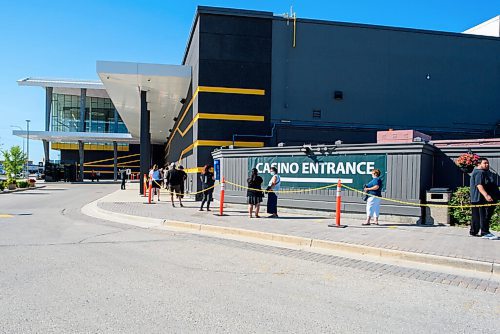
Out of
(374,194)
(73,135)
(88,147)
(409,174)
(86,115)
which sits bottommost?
(374,194)

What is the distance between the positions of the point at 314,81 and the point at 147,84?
9.08 metres

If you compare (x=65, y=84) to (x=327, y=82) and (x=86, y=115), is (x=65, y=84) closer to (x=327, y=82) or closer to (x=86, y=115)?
(x=86, y=115)

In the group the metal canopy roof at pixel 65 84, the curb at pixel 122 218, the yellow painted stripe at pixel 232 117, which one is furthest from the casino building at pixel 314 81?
the metal canopy roof at pixel 65 84

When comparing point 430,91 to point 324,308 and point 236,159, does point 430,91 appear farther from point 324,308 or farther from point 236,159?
point 324,308

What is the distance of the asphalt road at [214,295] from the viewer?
175 inches

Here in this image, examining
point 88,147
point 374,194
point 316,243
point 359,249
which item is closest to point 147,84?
point 374,194

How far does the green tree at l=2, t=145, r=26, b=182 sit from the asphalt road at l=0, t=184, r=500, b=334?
28.5 m

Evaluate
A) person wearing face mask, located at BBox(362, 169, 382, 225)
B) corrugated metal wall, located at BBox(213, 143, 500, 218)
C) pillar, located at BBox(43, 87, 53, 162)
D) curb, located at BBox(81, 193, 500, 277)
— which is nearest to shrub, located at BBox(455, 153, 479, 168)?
corrugated metal wall, located at BBox(213, 143, 500, 218)

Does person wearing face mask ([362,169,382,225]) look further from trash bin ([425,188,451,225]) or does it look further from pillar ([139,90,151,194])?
pillar ([139,90,151,194])

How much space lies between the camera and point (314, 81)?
20641 millimetres

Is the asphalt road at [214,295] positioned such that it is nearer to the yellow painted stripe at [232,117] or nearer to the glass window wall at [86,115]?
the yellow painted stripe at [232,117]

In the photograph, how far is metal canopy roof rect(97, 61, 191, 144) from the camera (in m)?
20.0

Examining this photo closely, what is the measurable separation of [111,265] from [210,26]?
14584 millimetres

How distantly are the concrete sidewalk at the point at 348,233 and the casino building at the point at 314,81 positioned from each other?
6.28 metres
